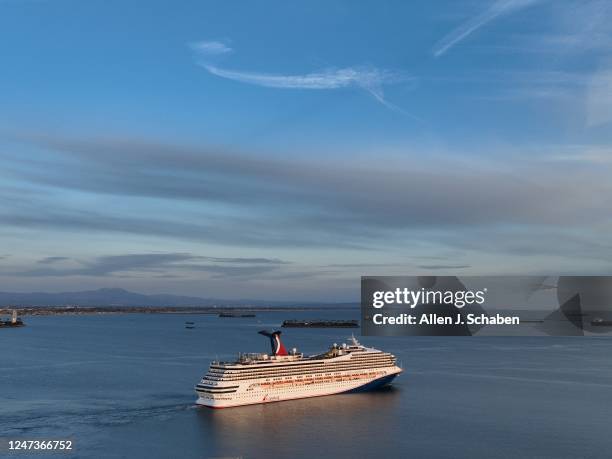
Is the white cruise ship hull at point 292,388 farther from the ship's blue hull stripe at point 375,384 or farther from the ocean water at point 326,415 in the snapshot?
the ocean water at point 326,415

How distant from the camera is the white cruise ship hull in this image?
145 feet

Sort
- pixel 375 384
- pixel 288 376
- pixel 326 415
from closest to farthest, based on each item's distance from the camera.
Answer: pixel 326 415, pixel 288 376, pixel 375 384

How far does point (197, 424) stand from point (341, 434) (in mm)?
9016

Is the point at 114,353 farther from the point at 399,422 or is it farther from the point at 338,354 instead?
the point at 399,422

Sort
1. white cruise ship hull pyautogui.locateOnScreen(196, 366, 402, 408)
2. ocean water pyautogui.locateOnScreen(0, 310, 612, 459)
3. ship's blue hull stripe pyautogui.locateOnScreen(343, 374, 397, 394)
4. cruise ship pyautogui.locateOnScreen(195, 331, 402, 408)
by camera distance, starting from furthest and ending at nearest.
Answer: ship's blue hull stripe pyautogui.locateOnScreen(343, 374, 397, 394) < cruise ship pyautogui.locateOnScreen(195, 331, 402, 408) < white cruise ship hull pyautogui.locateOnScreen(196, 366, 402, 408) < ocean water pyautogui.locateOnScreen(0, 310, 612, 459)

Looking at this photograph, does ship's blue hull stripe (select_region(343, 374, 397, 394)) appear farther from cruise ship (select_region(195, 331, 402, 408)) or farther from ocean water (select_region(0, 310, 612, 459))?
ocean water (select_region(0, 310, 612, 459))

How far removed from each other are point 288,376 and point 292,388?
965 mm

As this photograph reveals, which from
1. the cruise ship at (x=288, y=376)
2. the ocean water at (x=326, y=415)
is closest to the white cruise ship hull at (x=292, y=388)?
the cruise ship at (x=288, y=376)

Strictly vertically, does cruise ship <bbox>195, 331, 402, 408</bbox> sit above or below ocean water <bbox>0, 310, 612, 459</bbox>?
above

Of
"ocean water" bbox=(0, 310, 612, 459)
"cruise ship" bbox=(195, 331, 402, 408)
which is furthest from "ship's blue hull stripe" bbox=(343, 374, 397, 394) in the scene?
"ocean water" bbox=(0, 310, 612, 459)

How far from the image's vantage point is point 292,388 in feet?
159

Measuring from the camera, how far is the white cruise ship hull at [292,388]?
4422 centimetres

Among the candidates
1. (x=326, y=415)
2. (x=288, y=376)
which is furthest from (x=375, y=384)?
(x=326, y=415)

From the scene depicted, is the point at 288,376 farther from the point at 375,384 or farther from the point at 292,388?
the point at 375,384
